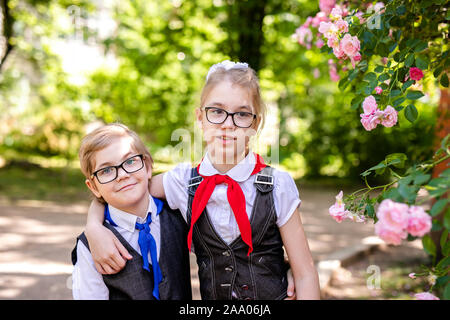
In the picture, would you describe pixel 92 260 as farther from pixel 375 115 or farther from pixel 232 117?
pixel 375 115

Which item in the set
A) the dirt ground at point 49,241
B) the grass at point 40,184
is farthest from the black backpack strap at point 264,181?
the grass at point 40,184

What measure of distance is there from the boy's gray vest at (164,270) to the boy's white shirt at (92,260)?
24 millimetres

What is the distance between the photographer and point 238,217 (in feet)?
6.06

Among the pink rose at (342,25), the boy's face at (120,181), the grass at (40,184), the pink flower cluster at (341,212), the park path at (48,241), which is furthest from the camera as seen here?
the grass at (40,184)

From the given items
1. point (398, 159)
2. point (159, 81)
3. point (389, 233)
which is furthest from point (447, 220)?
point (159, 81)

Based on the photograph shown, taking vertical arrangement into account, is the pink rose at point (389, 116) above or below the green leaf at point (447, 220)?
above

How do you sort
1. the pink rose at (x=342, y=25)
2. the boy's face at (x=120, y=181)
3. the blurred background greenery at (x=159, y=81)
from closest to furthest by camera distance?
the pink rose at (x=342, y=25), the boy's face at (x=120, y=181), the blurred background greenery at (x=159, y=81)

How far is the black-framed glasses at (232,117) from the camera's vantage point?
1.90 m

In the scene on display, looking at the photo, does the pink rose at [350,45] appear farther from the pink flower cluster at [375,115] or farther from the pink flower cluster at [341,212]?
the pink flower cluster at [341,212]

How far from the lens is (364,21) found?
190 cm

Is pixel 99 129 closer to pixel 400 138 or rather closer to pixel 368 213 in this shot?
pixel 368 213

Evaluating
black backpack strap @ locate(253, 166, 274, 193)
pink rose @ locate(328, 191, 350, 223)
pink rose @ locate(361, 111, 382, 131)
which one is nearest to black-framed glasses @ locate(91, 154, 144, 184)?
black backpack strap @ locate(253, 166, 274, 193)

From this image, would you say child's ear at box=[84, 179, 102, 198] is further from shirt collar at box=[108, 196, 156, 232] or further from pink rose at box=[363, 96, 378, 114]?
pink rose at box=[363, 96, 378, 114]

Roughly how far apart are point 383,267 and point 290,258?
3.19 meters
